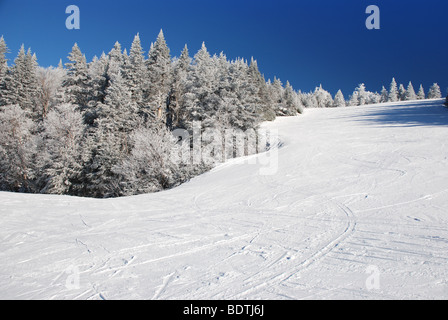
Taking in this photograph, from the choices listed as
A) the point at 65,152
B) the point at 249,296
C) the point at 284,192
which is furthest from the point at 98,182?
the point at 249,296

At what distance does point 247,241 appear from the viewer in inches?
226

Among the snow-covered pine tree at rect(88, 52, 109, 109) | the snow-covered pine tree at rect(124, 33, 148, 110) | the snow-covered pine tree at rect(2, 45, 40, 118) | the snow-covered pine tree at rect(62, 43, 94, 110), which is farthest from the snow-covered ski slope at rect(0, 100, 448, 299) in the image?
the snow-covered pine tree at rect(2, 45, 40, 118)

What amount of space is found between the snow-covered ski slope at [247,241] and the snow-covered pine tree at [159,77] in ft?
77.3

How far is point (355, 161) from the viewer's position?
13703mm

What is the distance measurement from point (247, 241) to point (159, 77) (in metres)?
35.0

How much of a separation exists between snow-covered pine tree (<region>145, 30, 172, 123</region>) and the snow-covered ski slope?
23573 millimetres

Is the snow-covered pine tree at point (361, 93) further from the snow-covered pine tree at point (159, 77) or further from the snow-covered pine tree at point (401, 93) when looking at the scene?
the snow-covered pine tree at point (159, 77)

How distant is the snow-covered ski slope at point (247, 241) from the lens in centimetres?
385

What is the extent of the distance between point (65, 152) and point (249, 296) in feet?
87.6

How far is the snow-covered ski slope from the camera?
12.6 ft

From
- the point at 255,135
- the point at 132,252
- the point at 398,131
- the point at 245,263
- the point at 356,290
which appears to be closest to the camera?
the point at 356,290

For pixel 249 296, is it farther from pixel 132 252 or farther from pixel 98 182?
pixel 98 182

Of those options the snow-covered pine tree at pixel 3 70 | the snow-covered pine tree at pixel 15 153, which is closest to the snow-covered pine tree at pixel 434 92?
the snow-covered pine tree at pixel 15 153

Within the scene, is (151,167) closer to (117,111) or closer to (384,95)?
(117,111)
